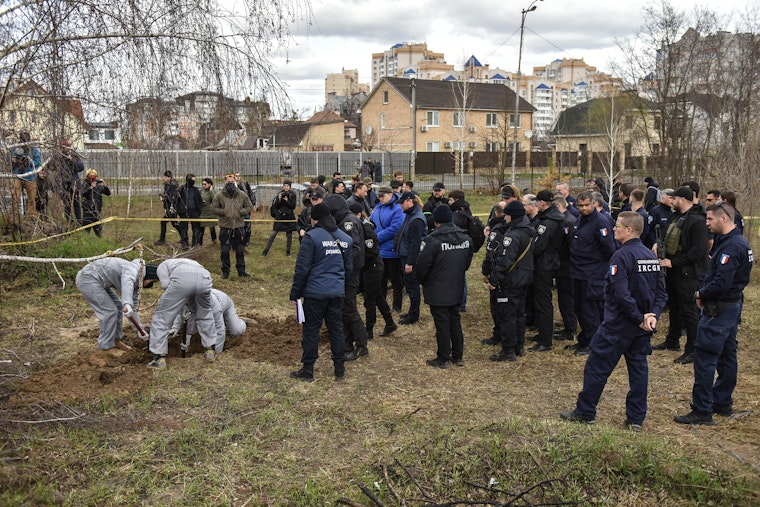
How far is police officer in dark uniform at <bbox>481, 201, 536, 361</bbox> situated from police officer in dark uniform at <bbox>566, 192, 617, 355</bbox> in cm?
66

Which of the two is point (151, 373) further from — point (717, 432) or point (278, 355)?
point (717, 432)

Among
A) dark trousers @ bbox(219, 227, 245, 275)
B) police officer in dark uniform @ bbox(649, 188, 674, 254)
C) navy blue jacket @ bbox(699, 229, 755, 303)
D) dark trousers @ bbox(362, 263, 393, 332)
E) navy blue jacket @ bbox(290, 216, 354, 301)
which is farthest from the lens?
dark trousers @ bbox(219, 227, 245, 275)

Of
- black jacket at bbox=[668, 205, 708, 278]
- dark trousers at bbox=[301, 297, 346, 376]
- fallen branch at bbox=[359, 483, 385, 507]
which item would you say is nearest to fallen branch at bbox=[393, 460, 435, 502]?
fallen branch at bbox=[359, 483, 385, 507]

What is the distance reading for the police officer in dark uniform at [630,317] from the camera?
17.9 ft

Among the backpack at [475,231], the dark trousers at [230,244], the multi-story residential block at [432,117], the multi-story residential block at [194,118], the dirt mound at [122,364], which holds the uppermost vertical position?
the multi-story residential block at [432,117]

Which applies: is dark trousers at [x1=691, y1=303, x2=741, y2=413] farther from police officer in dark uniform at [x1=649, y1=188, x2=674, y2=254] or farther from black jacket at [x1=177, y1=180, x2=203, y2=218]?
black jacket at [x1=177, y1=180, x2=203, y2=218]

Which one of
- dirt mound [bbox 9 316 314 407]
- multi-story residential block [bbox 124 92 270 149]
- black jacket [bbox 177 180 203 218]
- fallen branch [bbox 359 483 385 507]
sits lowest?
fallen branch [bbox 359 483 385 507]

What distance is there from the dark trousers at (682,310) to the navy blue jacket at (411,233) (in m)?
3.41

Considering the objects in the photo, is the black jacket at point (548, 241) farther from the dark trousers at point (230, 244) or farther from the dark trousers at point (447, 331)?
the dark trousers at point (230, 244)

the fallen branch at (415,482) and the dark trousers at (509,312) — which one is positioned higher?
the dark trousers at (509,312)

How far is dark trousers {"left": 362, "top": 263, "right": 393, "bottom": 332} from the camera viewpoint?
8.43 m

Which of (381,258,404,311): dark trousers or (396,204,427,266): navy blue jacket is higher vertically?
(396,204,427,266): navy blue jacket

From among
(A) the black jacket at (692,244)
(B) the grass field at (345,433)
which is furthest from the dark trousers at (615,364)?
(A) the black jacket at (692,244)

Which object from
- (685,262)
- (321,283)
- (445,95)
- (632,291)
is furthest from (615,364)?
(445,95)
